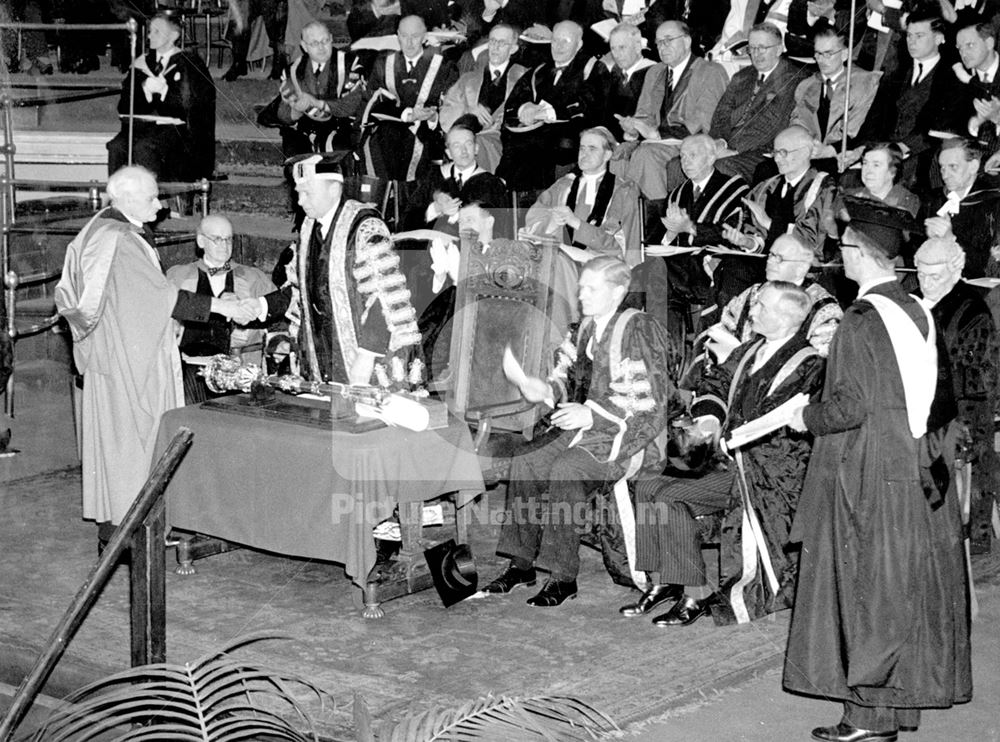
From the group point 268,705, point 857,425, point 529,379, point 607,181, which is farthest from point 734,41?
point 268,705

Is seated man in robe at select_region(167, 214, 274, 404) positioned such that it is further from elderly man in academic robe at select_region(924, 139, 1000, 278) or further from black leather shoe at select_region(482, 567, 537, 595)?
elderly man in academic robe at select_region(924, 139, 1000, 278)

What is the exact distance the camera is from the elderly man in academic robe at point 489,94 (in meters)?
9.81

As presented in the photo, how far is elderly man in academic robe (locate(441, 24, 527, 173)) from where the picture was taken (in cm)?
981

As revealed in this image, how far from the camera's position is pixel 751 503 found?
6168 millimetres

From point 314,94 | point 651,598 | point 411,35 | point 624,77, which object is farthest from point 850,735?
point 314,94

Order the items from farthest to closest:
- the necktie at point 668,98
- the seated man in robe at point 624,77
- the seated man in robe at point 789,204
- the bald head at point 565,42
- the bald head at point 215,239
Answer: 1. the bald head at point 565,42
2. the seated man in robe at point 624,77
3. the necktie at point 668,98
4. the seated man in robe at point 789,204
5. the bald head at point 215,239

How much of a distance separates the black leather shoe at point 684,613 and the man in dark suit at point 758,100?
3.36 m

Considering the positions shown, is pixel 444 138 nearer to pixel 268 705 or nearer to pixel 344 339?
pixel 344 339

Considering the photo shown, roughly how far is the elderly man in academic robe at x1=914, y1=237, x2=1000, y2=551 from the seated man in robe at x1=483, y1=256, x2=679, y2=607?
1.26m

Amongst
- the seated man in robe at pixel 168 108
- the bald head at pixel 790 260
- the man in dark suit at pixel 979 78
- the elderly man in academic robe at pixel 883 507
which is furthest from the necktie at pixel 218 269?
the man in dark suit at pixel 979 78

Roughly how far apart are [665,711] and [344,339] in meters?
2.38

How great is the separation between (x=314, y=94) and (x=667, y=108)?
9.47 ft

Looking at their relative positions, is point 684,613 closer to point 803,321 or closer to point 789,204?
point 803,321

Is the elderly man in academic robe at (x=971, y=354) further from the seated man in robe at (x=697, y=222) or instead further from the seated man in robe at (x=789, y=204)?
the seated man in robe at (x=697, y=222)
